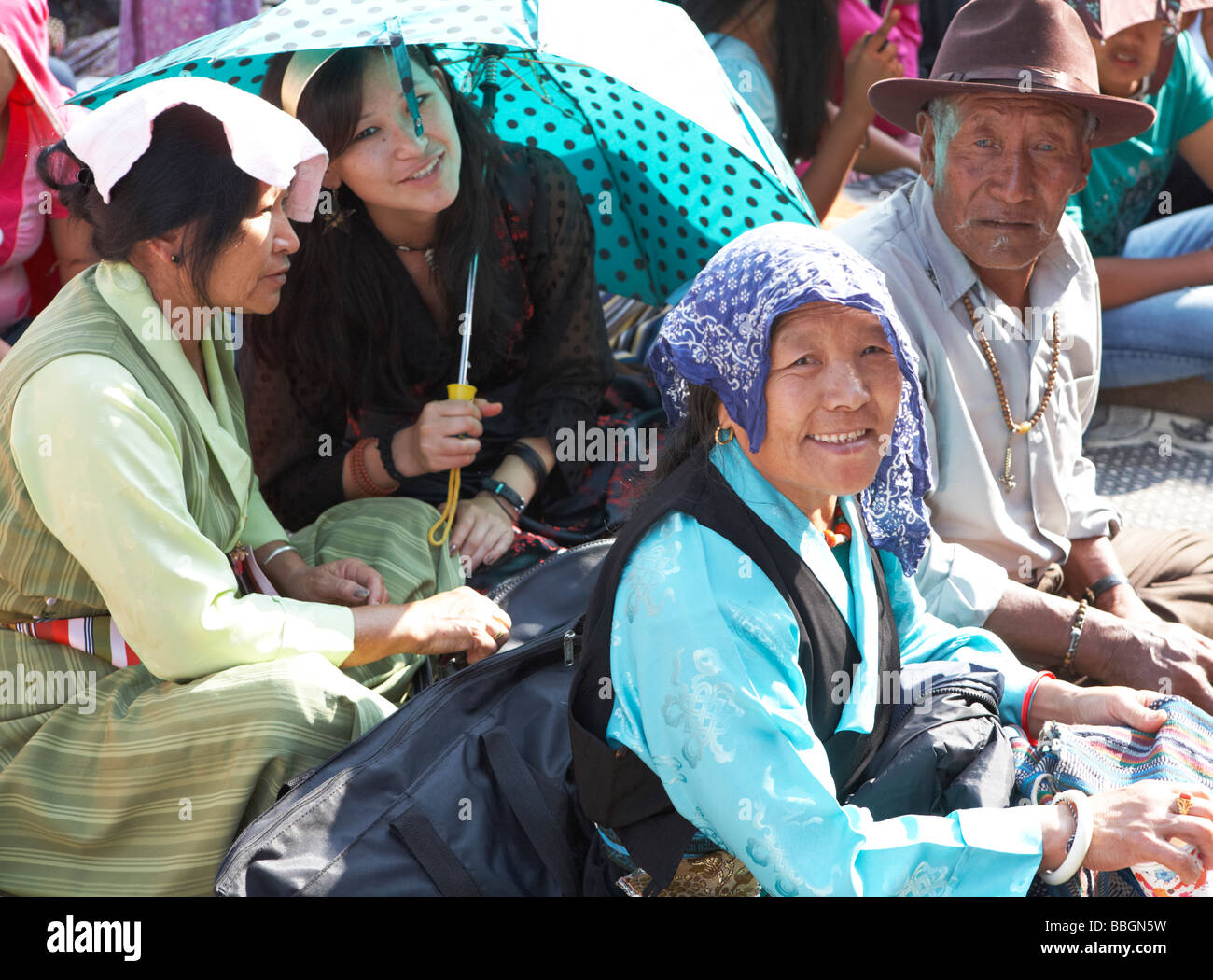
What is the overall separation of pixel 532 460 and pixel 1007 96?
1355 millimetres

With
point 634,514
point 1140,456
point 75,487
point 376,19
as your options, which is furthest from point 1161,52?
point 75,487

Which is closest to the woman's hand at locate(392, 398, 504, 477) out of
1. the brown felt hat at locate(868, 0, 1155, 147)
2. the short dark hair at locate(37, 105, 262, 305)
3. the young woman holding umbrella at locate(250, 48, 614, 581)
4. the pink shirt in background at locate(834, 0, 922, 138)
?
the young woman holding umbrella at locate(250, 48, 614, 581)

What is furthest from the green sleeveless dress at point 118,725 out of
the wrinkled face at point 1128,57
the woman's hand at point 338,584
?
the wrinkled face at point 1128,57

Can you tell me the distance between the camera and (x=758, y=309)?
1810 millimetres

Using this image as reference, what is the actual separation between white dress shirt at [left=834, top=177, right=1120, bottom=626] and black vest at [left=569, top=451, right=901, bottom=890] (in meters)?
0.89

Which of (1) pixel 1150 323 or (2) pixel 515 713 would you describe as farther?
(1) pixel 1150 323

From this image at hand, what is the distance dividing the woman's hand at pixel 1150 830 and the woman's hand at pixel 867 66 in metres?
3.14

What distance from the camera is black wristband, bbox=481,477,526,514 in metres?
3.11

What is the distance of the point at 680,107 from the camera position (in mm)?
2545

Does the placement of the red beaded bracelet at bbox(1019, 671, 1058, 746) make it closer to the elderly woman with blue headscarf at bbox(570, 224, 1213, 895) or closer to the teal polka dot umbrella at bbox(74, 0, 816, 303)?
the elderly woman with blue headscarf at bbox(570, 224, 1213, 895)

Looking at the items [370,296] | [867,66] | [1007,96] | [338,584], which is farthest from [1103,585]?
[867,66]

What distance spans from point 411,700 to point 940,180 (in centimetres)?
162

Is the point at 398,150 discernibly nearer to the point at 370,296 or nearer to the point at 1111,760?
the point at 370,296
